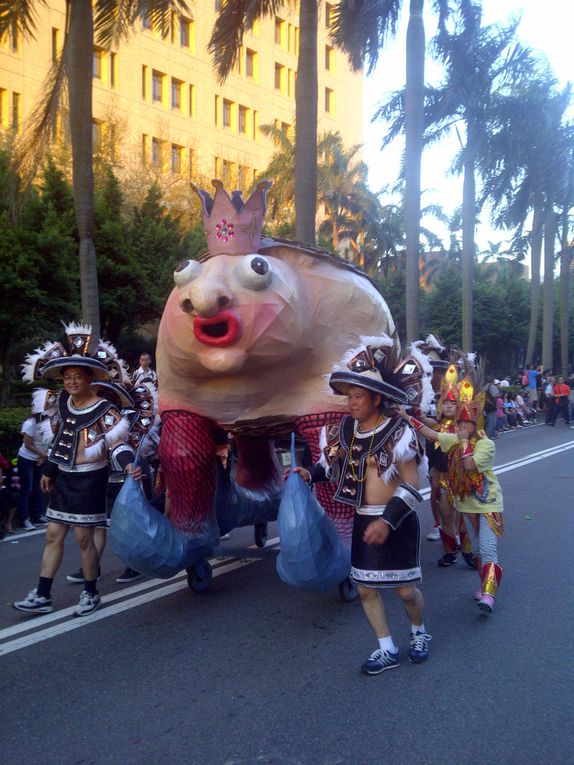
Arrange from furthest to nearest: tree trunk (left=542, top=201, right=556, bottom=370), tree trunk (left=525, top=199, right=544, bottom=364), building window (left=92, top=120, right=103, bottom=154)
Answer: tree trunk (left=525, top=199, right=544, bottom=364) → tree trunk (left=542, top=201, right=556, bottom=370) → building window (left=92, top=120, right=103, bottom=154)

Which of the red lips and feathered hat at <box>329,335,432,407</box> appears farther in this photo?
the red lips

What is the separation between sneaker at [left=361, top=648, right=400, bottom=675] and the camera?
13.3ft

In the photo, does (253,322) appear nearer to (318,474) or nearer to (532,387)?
(318,474)

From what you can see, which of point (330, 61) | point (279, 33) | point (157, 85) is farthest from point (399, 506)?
point (330, 61)

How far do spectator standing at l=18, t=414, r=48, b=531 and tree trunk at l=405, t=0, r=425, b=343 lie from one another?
9.31 meters

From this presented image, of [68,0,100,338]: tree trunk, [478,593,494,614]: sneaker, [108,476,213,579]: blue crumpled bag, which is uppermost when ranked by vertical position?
[68,0,100,338]: tree trunk

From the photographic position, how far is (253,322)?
486cm

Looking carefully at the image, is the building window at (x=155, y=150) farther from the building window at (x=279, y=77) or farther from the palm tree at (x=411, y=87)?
the palm tree at (x=411, y=87)

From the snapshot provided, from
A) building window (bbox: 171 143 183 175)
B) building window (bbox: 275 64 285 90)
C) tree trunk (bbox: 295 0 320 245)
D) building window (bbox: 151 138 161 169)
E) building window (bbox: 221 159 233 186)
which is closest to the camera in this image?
tree trunk (bbox: 295 0 320 245)

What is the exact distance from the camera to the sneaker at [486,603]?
4.93m

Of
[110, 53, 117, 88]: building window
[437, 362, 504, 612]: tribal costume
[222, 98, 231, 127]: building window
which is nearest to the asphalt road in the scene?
[437, 362, 504, 612]: tribal costume

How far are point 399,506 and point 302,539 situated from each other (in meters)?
0.62

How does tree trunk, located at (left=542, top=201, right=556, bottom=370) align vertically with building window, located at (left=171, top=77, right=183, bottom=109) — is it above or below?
below

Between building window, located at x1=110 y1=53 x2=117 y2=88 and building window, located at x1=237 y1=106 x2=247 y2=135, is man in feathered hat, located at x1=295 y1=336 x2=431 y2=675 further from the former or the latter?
building window, located at x1=237 y1=106 x2=247 y2=135
